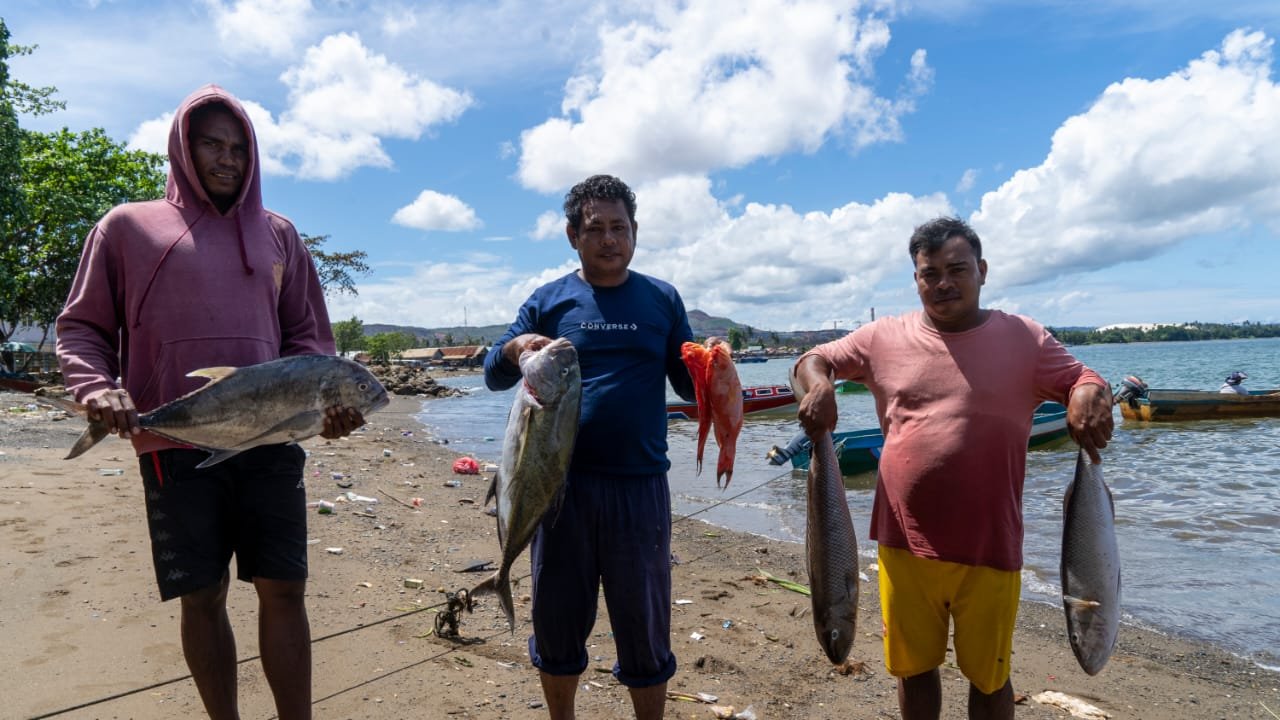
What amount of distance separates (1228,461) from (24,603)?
18.6m

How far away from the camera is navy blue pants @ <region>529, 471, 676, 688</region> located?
3.00 meters

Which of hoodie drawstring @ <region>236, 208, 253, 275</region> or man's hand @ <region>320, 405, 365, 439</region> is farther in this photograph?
hoodie drawstring @ <region>236, 208, 253, 275</region>

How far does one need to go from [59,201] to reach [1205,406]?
108 feet

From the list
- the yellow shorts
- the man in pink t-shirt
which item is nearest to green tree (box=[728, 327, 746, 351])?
the man in pink t-shirt

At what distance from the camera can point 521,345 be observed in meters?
3.00

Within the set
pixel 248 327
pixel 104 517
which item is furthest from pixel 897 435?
pixel 104 517

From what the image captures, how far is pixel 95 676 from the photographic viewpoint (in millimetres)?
3721

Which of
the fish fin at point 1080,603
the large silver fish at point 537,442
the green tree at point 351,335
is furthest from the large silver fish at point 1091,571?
the green tree at point 351,335

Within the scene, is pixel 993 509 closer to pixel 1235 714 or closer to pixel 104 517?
pixel 1235 714

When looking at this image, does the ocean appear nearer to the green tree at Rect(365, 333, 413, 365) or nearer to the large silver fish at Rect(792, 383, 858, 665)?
the large silver fish at Rect(792, 383, 858, 665)

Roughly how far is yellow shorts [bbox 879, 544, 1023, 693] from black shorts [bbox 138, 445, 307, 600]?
2409 mm

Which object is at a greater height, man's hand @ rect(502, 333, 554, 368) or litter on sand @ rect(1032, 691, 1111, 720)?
man's hand @ rect(502, 333, 554, 368)

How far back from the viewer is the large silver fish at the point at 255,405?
258 cm

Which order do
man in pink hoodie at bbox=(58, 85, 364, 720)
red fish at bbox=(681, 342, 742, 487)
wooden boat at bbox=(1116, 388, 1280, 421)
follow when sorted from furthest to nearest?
1. wooden boat at bbox=(1116, 388, 1280, 421)
2. red fish at bbox=(681, 342, 742, 487)
3. man in pink hoodie at bbox=(58, 85, 364, 720)
